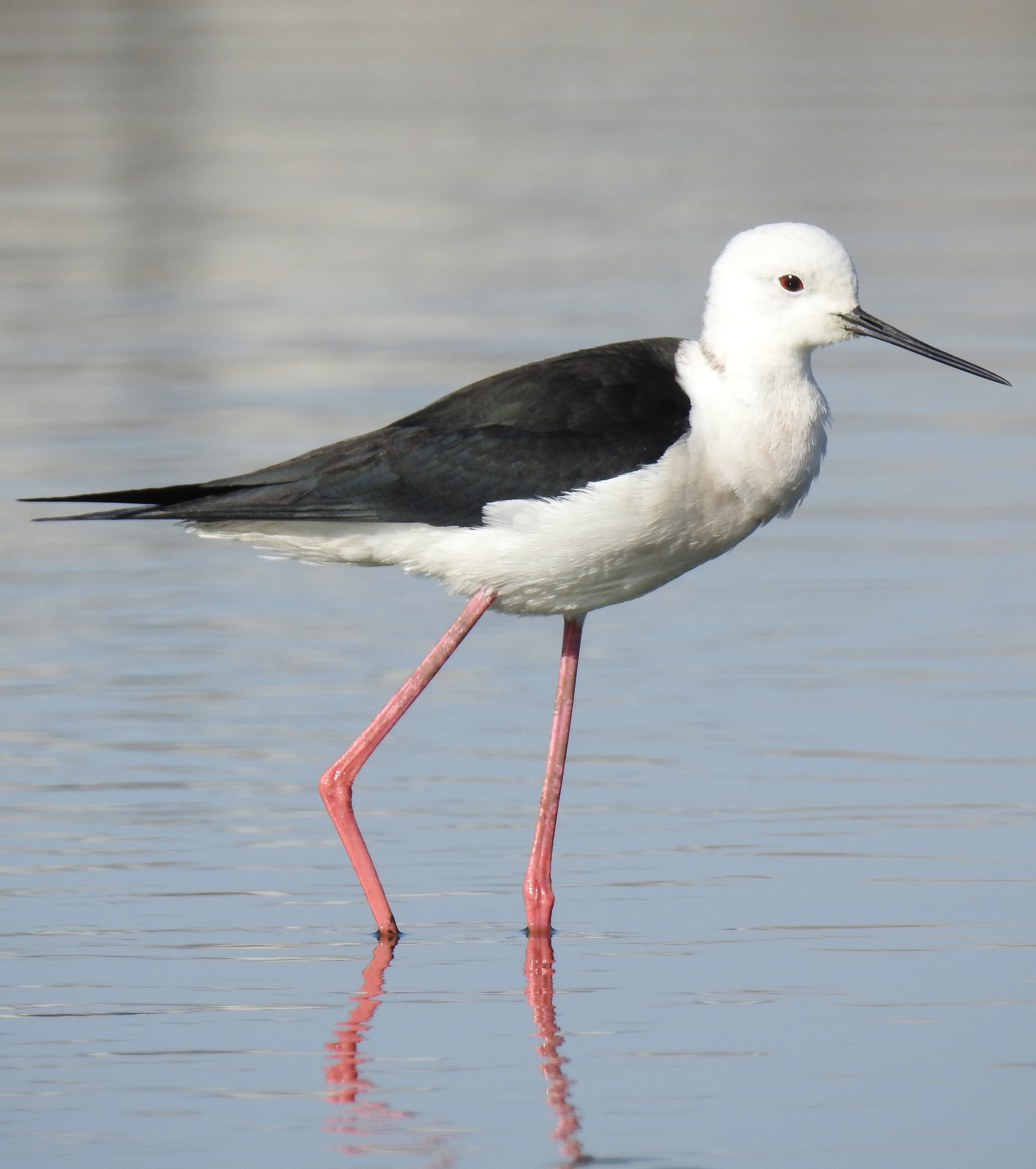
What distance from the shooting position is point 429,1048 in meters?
5.89

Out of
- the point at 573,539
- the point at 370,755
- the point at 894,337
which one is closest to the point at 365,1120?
the point at 573,539

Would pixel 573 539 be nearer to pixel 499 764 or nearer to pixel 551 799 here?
pixel 551 799

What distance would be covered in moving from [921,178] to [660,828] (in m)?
16.6

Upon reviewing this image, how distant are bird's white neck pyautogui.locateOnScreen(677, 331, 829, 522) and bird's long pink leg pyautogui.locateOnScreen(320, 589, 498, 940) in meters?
0.72

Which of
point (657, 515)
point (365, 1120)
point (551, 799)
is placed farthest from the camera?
point (551, 799)

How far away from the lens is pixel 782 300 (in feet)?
22.5

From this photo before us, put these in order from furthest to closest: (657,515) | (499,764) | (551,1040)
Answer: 1. (499,764)
2. (657,515)
3. (551,1040)

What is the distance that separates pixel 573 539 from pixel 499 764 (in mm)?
1426

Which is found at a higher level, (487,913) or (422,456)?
(422,456)

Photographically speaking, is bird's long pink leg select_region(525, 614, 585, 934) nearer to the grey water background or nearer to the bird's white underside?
the grey water background

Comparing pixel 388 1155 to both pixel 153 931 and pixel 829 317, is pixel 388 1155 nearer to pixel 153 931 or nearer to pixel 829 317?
pixel 153 931

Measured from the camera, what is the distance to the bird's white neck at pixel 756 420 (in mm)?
6746

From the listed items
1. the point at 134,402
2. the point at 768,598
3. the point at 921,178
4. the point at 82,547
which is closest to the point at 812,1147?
the point at 768,598

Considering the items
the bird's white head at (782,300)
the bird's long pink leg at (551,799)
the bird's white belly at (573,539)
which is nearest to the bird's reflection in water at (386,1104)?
the bird's long pink leg at (551,799)
